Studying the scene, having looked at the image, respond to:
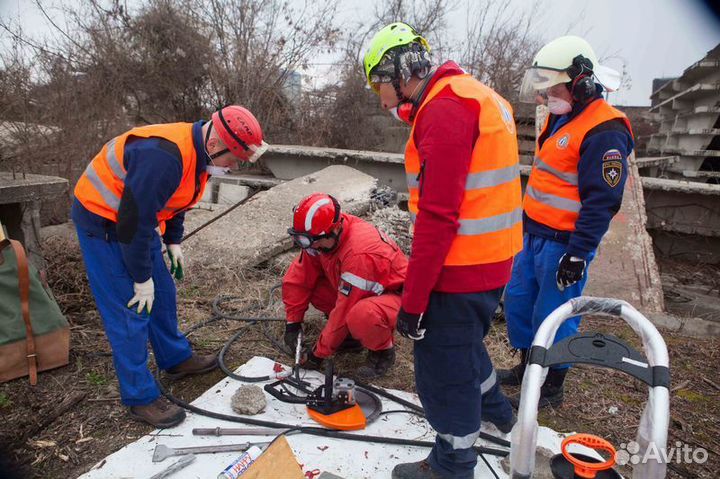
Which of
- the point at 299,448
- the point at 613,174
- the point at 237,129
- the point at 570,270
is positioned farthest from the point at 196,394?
the point at 613,174

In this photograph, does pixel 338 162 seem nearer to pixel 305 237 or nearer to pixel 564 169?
pixel 305 237

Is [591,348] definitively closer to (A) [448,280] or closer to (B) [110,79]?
(A) [448,280]

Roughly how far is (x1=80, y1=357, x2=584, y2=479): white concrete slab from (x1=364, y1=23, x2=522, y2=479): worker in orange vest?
15.2 inches

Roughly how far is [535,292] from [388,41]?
1802 mm

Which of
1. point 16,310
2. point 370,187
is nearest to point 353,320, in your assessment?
point 16,310

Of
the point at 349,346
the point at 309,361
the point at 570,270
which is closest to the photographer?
the point at 570,270

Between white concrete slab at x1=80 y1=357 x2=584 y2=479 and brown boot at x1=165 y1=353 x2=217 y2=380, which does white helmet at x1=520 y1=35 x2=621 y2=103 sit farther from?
brown boot at x1=165 y1=353 x2=217 y2=380

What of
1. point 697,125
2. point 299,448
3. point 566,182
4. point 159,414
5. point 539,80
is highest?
point 697,125

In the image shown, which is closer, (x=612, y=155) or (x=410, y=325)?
(x=410, y=325)

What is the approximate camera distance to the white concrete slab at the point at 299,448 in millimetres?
2279

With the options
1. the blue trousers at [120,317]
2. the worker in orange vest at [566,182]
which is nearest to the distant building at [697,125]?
the worker in orange vest at [566,182]

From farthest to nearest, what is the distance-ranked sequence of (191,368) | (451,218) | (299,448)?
(191,368) → (299,448) → (451,218)

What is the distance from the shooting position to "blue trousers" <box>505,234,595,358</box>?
8.89 ft

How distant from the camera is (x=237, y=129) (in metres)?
2.50
